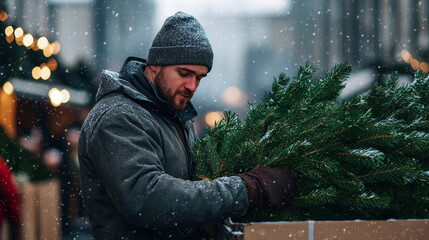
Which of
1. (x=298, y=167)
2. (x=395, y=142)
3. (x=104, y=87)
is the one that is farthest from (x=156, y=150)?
(x=395, y=142)

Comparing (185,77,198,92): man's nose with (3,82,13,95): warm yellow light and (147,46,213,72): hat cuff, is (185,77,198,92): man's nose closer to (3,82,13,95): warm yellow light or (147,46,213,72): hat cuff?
(147,46,213,72): hat cuff

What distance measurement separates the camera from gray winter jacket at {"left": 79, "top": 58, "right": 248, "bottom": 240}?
5.20ft

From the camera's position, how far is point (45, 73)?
30.9 feet

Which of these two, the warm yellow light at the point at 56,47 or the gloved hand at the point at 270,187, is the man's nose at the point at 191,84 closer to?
the gloved hand at the point at 270,187

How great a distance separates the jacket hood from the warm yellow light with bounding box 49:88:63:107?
27.4 feet

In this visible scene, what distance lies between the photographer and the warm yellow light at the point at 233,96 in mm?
27625

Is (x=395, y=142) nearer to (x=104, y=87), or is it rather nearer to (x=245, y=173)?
(x=245, y=173)

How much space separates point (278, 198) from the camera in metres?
1.63

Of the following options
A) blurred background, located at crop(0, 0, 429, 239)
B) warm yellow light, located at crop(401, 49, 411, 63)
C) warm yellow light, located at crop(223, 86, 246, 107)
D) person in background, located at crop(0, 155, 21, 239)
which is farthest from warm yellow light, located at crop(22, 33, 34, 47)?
warm yellow light, located at crop(223, 86, 246, 107)

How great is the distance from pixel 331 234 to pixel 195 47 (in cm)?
111

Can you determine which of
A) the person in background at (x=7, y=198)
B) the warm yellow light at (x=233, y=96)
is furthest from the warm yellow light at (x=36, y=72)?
the warm yellow light at (x=233, y=96)

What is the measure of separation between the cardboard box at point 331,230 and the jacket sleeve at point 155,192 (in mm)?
130

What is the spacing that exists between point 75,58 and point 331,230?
28.8 feet

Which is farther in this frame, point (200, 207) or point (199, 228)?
point (199, 228)
